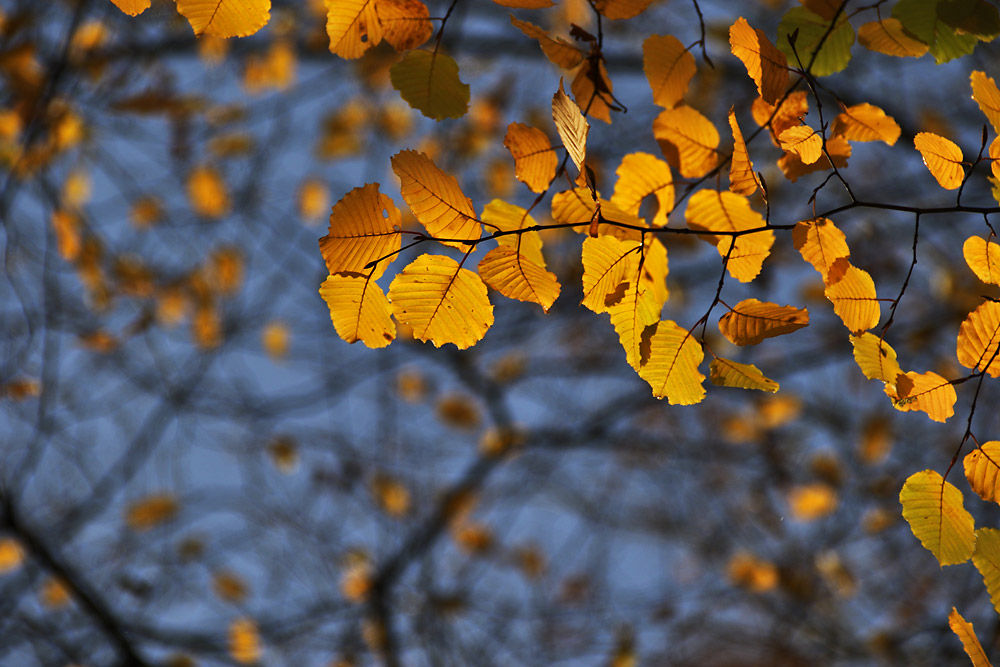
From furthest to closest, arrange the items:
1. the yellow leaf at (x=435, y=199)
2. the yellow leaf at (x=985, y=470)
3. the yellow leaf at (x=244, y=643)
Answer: the yellow leaf at (x=244, y=643) < the yellow leaf at (x=985, y=470) < the yellow leaf at (x=435, y=199)

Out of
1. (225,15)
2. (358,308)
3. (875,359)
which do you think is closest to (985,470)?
(875,359)

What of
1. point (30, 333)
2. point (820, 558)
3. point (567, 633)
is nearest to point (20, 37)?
point (30, 333)

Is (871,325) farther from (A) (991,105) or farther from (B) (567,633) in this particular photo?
(B) (567,633)

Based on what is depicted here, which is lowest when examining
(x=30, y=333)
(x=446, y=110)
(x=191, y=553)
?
(x=446, y=110)

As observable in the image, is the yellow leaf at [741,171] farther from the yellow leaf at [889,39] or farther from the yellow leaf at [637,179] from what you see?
the yellow leaf at [889,39]

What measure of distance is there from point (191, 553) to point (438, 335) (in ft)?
11.3

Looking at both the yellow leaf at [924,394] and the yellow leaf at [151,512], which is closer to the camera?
the yellow leaf at [924,394]

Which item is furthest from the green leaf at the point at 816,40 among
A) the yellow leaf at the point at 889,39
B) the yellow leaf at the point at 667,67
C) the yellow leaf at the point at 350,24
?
the yellow leaf at the point at 350,24

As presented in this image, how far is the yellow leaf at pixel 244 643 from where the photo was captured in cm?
317

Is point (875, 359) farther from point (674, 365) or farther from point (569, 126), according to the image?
point (569, 126)

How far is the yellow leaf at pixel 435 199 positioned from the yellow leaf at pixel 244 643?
9.47ft

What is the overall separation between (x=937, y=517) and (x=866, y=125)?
60 cm

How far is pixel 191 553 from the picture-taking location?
375cm

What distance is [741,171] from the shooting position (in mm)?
935
